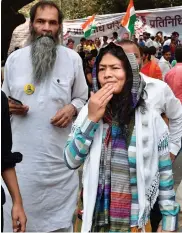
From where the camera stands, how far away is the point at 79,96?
4.05 m

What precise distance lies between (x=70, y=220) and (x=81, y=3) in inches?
1372

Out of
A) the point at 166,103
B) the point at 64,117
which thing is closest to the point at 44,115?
the point at 64,117

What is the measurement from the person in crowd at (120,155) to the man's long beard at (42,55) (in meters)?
1.01

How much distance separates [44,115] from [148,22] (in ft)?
58.1

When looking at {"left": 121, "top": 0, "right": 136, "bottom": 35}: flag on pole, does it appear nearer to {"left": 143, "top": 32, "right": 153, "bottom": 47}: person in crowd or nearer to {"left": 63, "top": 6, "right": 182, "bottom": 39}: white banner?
{"left": 143, "top": 32, "right": 153, "bottom": 47}: person in crowd

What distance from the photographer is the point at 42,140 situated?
3865mm

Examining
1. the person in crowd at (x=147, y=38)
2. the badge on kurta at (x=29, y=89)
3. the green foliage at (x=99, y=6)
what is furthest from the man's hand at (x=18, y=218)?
the green foliage at (x=99, y=6)

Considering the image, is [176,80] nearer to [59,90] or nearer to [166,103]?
[166,103]

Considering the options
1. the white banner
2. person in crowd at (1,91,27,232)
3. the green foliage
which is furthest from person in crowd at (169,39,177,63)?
the green foliage

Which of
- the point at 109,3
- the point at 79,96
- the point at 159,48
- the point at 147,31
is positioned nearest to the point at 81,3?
the point at 109,3

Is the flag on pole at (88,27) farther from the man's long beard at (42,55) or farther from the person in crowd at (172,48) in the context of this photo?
the man's long beard at (42,55)

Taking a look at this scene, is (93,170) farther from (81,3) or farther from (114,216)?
(81,3)

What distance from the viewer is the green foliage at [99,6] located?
33.5 metres

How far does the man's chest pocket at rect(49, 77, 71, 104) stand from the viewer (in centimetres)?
387
